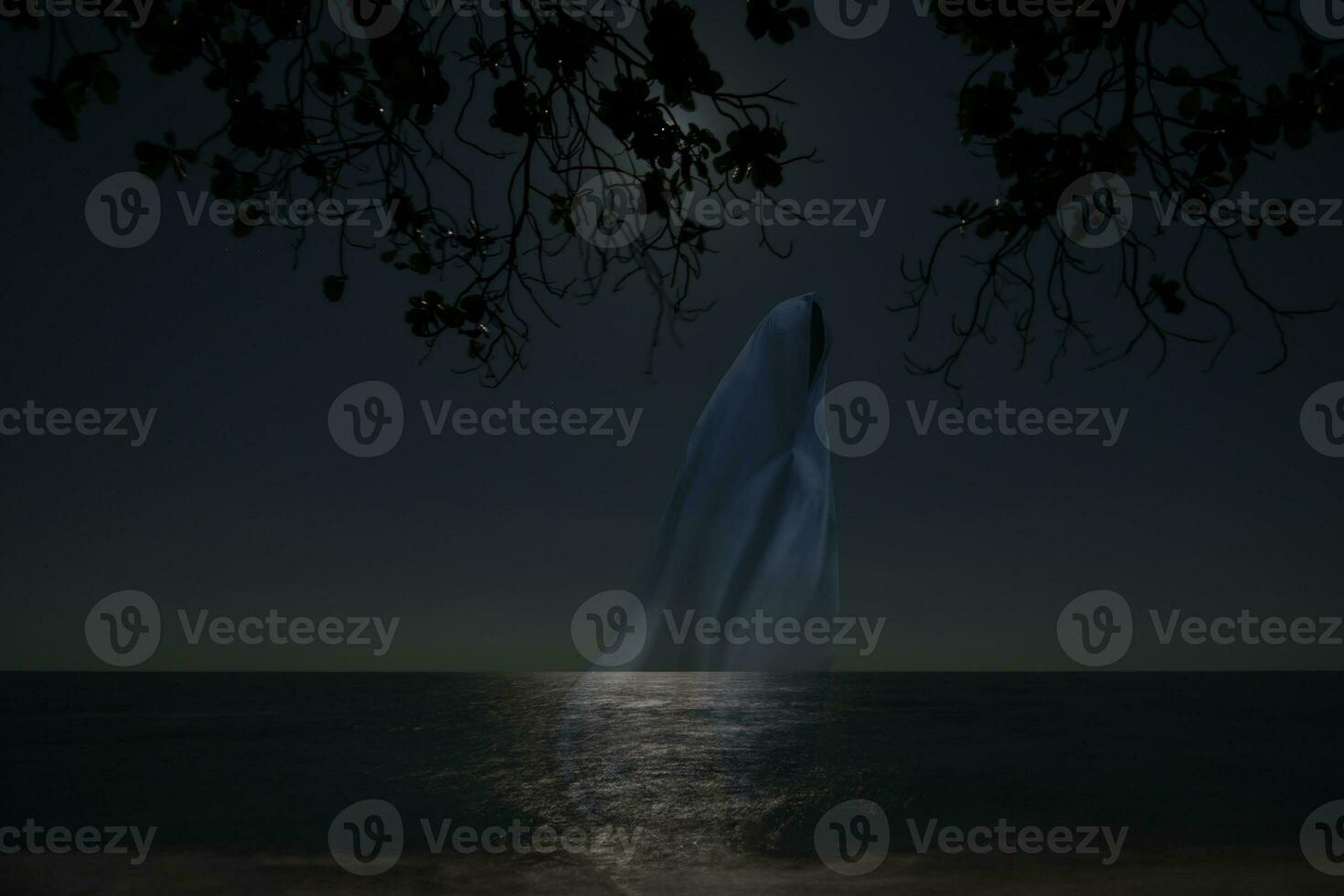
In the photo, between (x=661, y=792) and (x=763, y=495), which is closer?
(x=661, y=792)

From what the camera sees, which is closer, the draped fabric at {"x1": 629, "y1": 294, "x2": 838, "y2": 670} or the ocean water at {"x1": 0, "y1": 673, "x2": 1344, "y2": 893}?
the ocean water at {"x1": 0, "y1": 673, "x2": 1344, "y2": 893}

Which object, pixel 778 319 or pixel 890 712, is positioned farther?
pixel 890 712

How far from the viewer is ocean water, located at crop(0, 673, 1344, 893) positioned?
31.2ft

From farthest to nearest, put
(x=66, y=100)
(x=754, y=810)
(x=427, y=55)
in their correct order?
(x=754, y=810)
(x=427, y=55)
(x=66, y=100)

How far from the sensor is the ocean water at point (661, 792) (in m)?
9.52

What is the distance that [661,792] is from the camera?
18.6 metres

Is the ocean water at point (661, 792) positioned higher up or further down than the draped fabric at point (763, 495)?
further down

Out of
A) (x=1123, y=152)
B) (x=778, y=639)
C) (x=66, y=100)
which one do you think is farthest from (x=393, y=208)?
(x=778, y=639)

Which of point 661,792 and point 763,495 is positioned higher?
point 763,495

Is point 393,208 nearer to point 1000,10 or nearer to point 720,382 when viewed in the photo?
point 1000,10

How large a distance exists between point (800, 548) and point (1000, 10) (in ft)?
153

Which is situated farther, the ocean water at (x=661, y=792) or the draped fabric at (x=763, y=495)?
the draped fabric at (x=763, y=495)

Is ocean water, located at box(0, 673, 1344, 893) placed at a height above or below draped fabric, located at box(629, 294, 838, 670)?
below

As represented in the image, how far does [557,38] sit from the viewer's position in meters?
3.61
